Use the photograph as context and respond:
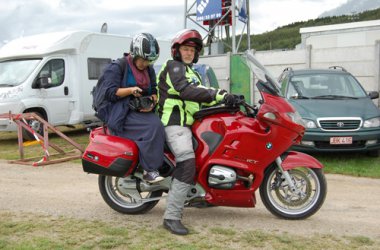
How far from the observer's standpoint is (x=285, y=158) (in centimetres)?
483

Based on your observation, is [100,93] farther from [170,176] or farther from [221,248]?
[221,248]

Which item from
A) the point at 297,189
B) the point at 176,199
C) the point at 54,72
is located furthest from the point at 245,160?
the point at 54,72

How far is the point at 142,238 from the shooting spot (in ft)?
14.6

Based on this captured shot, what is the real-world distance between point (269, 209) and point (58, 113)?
869cm

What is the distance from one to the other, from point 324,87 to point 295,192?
512 centimetres

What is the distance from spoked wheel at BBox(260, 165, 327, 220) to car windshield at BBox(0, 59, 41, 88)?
8.47m

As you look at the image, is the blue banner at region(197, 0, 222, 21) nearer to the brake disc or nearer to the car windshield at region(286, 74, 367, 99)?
the car windshield at region(286, 74, 367, 99)

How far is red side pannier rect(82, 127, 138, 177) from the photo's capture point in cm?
471

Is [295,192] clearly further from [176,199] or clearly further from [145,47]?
[145,47]

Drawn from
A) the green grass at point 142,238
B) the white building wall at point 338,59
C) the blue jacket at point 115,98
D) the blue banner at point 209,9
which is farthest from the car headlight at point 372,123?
the blue banner at point 209,9

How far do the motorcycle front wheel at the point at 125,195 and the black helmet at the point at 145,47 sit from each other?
1.28 meters

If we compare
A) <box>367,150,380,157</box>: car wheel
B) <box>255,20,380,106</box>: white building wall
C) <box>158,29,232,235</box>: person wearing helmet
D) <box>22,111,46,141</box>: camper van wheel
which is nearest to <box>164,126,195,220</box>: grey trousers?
<box>158,29,232,235</box>: person wearing helmet

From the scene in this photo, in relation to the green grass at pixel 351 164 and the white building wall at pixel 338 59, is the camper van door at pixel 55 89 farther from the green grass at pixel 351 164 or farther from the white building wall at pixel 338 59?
the green grass at pixel 351 164

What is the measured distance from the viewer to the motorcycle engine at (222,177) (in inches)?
183
